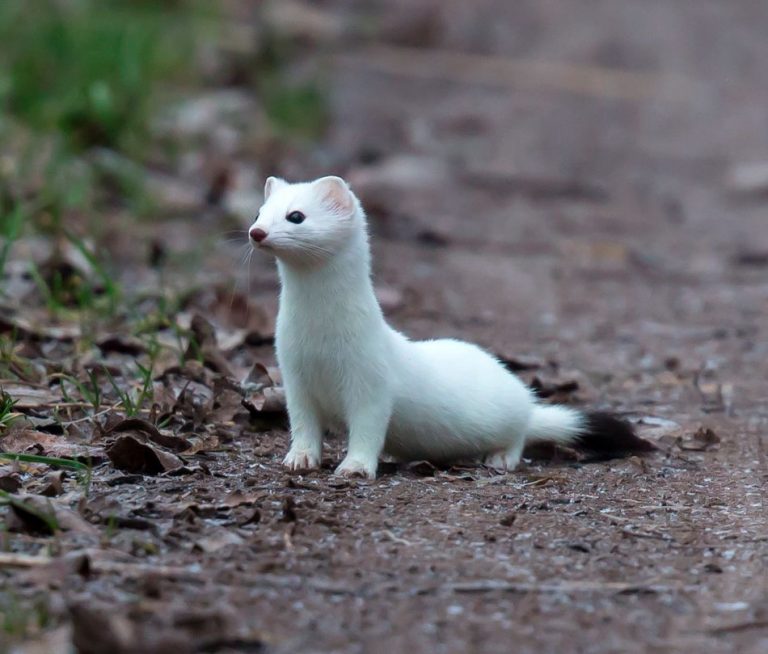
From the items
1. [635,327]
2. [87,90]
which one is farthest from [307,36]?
[635,327]

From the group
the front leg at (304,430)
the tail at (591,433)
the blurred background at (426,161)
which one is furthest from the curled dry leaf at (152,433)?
the tail at (591,433)

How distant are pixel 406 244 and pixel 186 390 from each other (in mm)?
3517

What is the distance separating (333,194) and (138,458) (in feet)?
2.82

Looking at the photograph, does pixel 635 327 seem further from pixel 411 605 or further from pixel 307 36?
pixel 307 36

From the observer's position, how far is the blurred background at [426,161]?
18.6 ft

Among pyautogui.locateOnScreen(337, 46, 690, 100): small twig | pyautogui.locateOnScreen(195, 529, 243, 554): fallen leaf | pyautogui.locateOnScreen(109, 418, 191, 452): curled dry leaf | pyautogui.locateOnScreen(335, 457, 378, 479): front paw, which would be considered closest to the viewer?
pyautogui.locateOnScreen(195, 529, 243, 554): fallen leaf

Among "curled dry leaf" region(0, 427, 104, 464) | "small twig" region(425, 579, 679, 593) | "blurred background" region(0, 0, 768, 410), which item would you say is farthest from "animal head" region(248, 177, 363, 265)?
"small twig" region(425, 579, 679, 593)

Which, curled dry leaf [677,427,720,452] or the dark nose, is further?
curled dry leaf [677,427,720,452]

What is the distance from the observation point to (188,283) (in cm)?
558

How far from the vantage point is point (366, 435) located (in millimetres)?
3461

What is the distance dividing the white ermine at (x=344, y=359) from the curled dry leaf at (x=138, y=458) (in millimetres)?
341

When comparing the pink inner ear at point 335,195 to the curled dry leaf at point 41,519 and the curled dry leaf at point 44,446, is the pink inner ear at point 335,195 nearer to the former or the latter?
the curled dry leaf at point 44,446

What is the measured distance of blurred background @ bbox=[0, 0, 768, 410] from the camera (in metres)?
5.66

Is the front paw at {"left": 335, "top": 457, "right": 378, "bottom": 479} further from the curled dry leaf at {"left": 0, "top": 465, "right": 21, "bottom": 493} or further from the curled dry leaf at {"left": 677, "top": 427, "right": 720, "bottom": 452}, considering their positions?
the curled dry leaf at {"left": 677, "top": 427, "right": 720, "bottom": 452}
